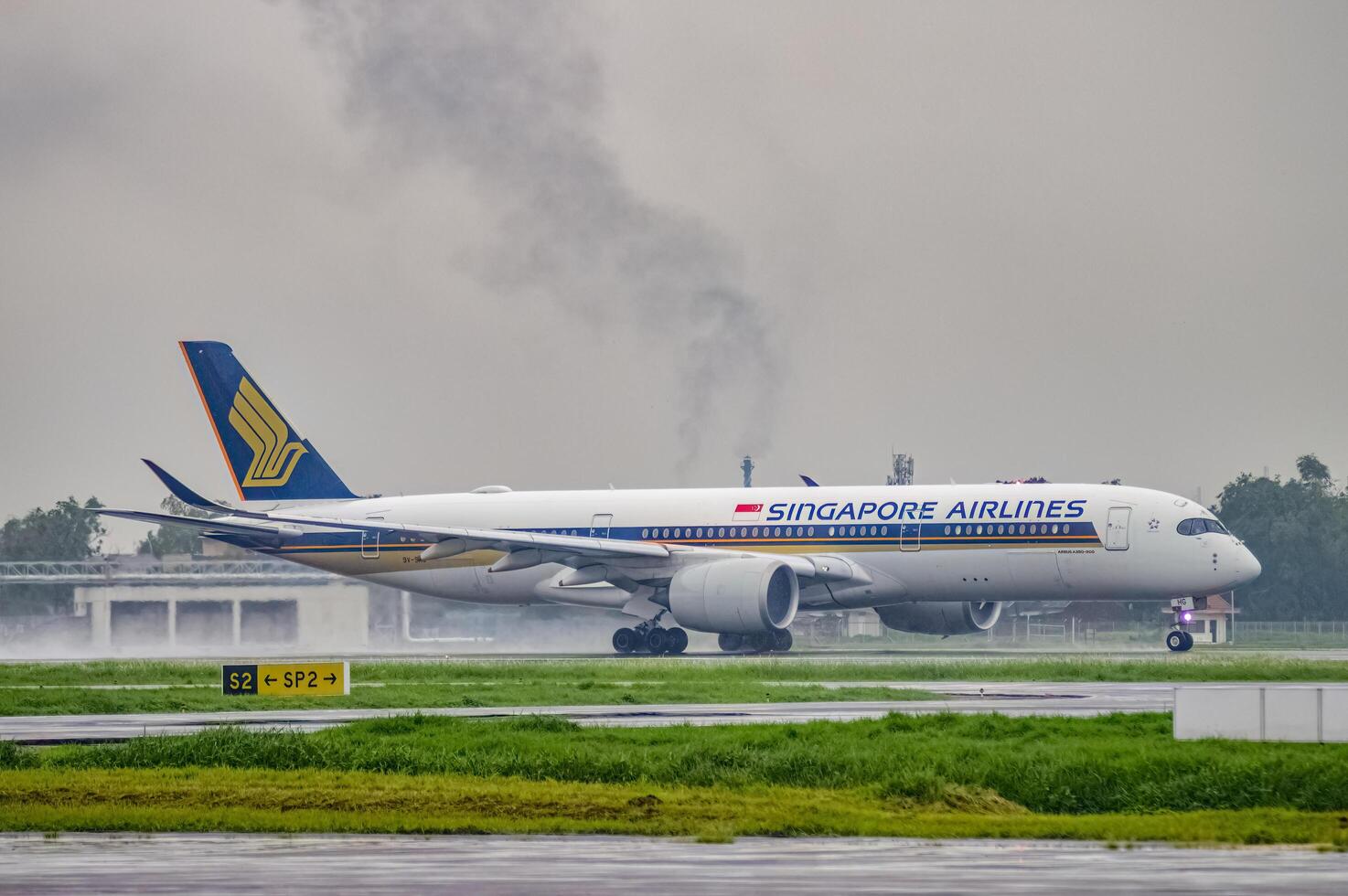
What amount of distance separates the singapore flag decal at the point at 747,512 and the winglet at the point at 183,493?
47.6 feet

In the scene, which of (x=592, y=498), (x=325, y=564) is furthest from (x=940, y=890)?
(x=325, y=564)

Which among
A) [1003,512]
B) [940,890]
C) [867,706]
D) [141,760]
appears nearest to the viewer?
[940,890]

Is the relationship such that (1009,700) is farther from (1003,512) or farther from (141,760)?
(1003,512)

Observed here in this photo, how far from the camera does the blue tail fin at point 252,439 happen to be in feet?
203

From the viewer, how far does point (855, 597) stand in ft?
170

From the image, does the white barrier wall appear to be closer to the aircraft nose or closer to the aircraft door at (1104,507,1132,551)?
the aircraft door at (1104,507,1132,551)

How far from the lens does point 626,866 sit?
14.7 metres

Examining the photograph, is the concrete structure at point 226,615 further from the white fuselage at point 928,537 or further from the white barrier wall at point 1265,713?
the white barrier wall at point 1265,713

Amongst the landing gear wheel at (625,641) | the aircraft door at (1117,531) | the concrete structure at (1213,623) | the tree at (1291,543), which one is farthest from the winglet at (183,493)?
the tree at (1291,543)

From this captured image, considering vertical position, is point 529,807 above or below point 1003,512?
below

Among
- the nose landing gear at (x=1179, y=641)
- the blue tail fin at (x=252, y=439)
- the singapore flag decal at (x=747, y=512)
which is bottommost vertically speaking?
the nose landing gear at (x=1179, y=641)

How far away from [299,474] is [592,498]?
10884 millimetres

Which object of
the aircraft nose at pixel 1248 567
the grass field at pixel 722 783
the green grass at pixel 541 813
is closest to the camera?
the green grass at pixel 541 813

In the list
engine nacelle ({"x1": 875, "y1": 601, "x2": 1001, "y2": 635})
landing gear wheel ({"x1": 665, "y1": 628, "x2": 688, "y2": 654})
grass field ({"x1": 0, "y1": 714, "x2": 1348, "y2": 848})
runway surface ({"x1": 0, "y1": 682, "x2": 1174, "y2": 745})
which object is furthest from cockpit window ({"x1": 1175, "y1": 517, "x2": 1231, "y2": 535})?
grass field ({"x1": 0, "y1": 714, "x2": 1348, "y2": 848})
